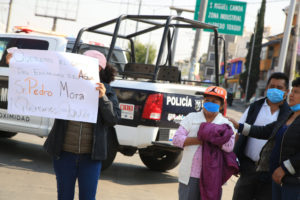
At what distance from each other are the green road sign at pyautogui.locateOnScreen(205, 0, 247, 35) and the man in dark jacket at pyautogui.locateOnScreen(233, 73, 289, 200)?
14.0m

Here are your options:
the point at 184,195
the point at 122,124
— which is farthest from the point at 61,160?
the point at 122,124

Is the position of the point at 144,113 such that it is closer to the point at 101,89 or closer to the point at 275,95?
the point at 275,95

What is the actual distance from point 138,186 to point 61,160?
3.54 metres

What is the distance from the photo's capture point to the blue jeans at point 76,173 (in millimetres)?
4109

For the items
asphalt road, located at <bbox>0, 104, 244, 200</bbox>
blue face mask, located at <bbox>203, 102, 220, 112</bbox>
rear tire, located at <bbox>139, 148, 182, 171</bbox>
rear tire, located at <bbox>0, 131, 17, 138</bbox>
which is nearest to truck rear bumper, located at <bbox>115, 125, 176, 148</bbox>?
asphalt road, located at <bbox>0, 104, 244, 200</bbox>

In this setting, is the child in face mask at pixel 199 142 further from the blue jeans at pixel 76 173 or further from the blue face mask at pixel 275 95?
the blue jeans at pixel 76 173

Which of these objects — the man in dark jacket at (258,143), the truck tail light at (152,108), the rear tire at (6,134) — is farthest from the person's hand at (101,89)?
the rear tire at (6,134)

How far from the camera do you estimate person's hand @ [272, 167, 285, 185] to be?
3.81m

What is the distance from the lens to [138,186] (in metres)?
7.52

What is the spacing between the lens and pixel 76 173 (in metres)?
4.16

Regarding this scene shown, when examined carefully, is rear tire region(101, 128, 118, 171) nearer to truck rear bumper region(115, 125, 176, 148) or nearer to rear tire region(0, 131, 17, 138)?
truck rear bumper region(115, 125, 176, 148)

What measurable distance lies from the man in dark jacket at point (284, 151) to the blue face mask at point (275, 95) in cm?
23

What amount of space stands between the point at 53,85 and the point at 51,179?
11.1 ft

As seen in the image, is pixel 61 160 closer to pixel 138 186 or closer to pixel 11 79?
pixel 11 79
